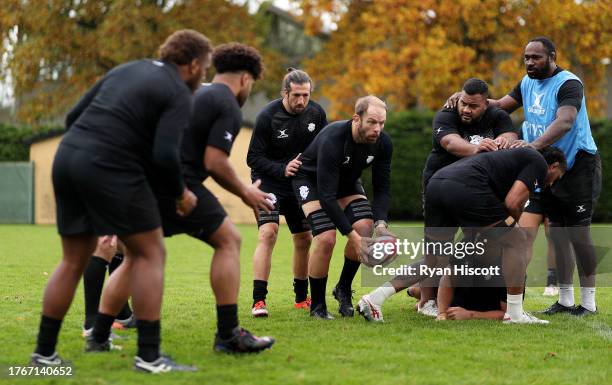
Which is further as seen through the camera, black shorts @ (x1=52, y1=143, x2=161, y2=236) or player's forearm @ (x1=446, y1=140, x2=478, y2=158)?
player's forearm @ (x1=446, y1=140, x2=478, y2=158)

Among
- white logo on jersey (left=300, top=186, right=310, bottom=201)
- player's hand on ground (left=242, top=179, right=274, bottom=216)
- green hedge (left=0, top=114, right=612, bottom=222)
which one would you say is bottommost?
green hedge (left=0, top=114, right=612, bottom=222)

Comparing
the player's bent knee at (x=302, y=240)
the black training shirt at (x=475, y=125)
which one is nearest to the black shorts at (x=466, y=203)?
the black training shirt at (x=475, y=125)

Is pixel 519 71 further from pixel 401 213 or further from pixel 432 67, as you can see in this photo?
pixel 401 213

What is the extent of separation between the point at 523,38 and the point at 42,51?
1471cm

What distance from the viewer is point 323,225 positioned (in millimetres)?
8070

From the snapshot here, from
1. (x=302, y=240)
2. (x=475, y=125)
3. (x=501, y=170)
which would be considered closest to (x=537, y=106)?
(x=475, y=125)

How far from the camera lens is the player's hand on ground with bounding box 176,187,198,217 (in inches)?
223

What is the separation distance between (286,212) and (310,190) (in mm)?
914

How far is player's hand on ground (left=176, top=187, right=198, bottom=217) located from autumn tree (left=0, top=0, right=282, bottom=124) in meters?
23.7

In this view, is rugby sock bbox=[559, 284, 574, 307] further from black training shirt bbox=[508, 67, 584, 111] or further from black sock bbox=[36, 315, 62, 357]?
black sock bbox=[36, 315, 62, 357]

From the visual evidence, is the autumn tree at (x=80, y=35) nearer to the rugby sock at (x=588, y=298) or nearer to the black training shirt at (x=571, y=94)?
the black training shirt at (x=571, y=94)

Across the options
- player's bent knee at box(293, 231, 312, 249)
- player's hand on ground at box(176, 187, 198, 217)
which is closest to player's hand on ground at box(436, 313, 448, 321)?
player's bent knee at box(293, 231, 312, 249)

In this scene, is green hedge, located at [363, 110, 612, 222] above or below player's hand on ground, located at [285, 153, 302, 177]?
below

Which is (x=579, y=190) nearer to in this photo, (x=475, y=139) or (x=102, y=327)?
(x=475, y=139)
